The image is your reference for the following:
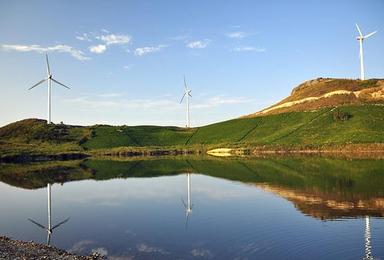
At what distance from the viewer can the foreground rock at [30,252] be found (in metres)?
25.7

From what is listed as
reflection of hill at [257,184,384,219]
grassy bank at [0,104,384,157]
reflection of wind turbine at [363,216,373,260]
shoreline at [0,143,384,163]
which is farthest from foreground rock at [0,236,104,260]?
grassy bank at [0,104,384,157]

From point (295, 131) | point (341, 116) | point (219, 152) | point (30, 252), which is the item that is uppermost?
point (341, 116)

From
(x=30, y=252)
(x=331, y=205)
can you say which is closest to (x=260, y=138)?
(x=331, y=205)

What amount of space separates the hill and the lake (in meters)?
64.9

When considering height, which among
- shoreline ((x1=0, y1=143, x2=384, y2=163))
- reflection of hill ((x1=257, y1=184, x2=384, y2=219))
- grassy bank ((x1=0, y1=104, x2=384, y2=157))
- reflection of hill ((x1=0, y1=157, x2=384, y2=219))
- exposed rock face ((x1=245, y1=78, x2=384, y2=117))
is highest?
exposed rock face ((x1=245, y1=78, x2=384, y2=117))

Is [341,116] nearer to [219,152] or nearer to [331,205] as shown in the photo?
[219,152]

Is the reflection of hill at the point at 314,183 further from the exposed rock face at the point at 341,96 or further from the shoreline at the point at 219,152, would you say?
the exposed rock face at the point at 341,96

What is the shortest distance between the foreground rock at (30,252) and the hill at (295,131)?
10791 cm

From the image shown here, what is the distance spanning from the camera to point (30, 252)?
89.0 ft

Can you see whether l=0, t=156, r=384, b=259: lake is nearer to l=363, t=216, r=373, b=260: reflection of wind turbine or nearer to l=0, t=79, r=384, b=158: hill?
l=363, t=216, r=373, b=260: reflection of wind turbine

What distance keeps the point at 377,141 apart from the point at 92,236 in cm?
10489

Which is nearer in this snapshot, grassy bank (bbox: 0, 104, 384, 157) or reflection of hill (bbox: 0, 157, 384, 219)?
reflection of hill (bbox: 0, 157, 384, 219)

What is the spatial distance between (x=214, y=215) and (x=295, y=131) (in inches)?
4673

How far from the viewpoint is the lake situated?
28.7 meters
